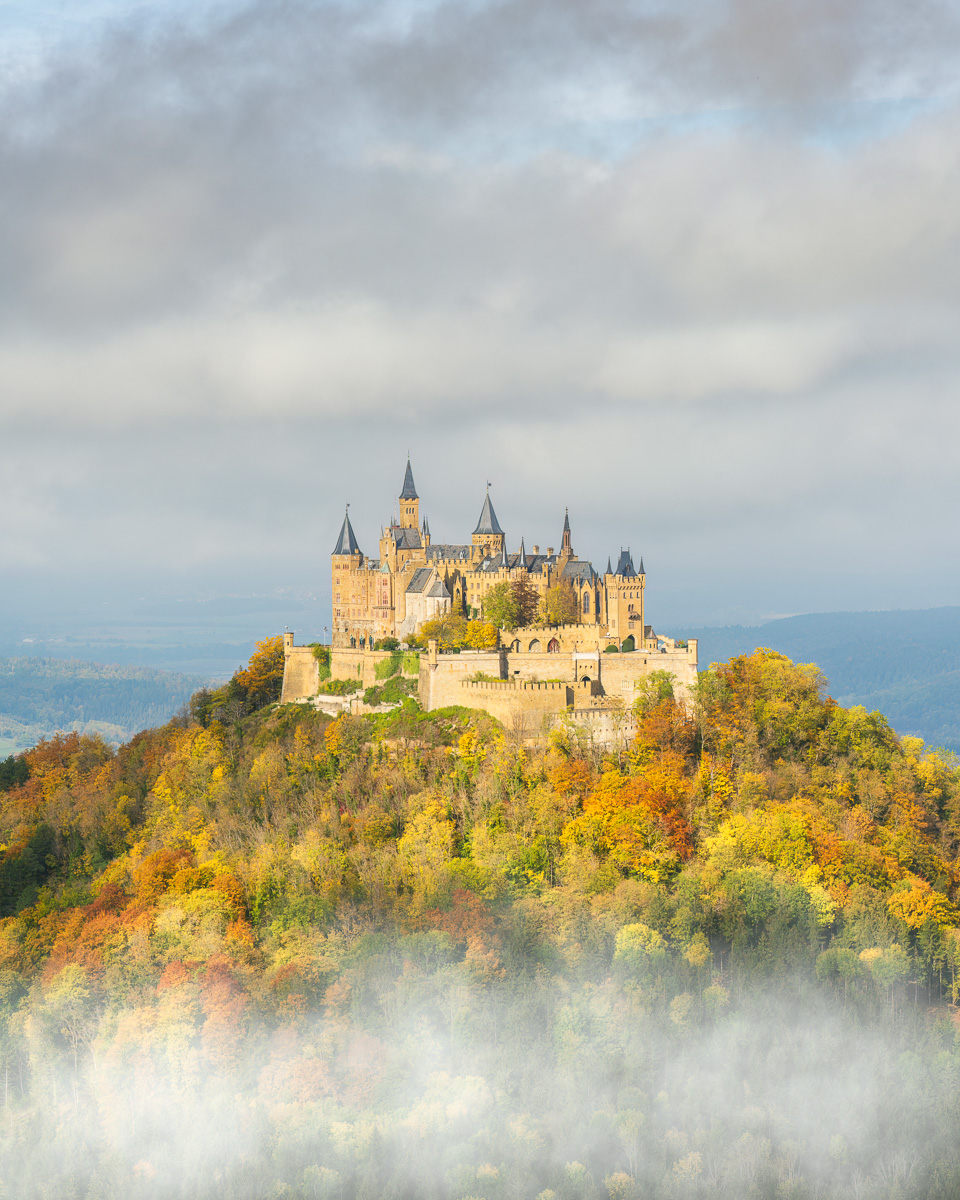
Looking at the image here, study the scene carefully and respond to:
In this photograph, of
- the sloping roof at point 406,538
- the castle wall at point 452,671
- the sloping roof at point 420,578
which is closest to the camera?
the castle wall at point 452,671

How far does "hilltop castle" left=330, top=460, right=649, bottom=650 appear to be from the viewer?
84.8 meters

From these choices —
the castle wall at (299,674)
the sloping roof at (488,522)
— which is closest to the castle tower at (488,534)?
the sloping roof at (488,522)

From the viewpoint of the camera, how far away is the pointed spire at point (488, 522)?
3649 inches

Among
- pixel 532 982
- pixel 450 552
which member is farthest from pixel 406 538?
pixel 532 982

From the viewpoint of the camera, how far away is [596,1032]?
54688 millimetres

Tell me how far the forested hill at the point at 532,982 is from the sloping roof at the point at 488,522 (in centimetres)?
2437

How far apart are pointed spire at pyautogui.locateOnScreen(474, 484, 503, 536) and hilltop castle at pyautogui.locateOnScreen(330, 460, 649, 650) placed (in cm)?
8

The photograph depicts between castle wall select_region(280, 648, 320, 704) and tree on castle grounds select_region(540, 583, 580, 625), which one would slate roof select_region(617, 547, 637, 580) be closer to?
tree on castle grounds select_region(540, 583, 580, 625)

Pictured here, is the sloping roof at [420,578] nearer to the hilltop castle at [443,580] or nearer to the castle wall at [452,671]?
the hilltop castle at [443,580]

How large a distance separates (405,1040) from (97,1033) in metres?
16.5

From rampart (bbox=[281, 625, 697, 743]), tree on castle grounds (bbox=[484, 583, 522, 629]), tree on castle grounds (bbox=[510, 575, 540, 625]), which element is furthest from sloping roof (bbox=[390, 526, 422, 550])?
rampart (bbox=[281, 625, 697, 743])

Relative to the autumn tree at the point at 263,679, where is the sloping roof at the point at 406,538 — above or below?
above

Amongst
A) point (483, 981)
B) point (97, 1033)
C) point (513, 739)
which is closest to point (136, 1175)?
point (97, 1033)

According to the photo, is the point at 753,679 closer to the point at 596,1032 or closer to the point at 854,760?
the point at 854,760
